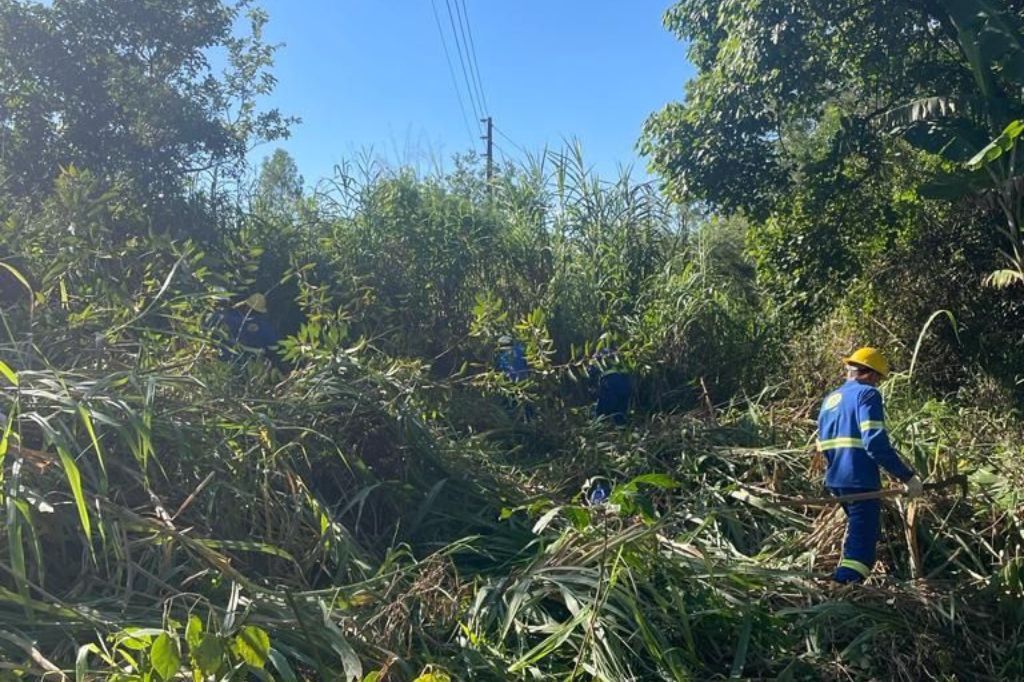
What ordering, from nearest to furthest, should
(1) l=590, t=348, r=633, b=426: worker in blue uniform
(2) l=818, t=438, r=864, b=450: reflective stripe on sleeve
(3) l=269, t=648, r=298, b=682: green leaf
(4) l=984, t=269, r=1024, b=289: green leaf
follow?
(3) l=269, t=648, r=298, b=682: green leaf, (2) l=818, t=438, r=864, b=450: reflective stripe on sleeve, (4) l=984, t=269, r=1024, b=289: green leaf, (1) l=590, t=348, r=633, b=426: worker in blue uniform

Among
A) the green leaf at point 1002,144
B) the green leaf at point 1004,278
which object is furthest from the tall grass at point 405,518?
the green leaf at point 1002,144

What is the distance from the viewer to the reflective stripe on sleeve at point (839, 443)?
13.0 feet

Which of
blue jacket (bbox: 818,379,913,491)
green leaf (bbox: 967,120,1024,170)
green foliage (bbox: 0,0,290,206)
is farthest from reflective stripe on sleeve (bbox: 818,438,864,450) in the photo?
green foliage (bbox: 0,0,290,206)

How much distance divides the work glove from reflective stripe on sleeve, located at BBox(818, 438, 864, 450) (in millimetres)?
259

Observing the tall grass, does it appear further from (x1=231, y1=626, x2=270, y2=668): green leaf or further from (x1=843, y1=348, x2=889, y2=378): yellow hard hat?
(x1=843, y1=348, x2=889, y2=378): yellow hard hat

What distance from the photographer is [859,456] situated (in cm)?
393

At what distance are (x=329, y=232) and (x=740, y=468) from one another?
4306 mm

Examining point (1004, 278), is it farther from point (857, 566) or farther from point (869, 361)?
point (857, 566)

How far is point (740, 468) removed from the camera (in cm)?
486

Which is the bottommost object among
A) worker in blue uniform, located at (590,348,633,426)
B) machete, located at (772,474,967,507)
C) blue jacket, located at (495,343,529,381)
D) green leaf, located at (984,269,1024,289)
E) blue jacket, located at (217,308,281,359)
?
machete, located at (772,474,967,507)

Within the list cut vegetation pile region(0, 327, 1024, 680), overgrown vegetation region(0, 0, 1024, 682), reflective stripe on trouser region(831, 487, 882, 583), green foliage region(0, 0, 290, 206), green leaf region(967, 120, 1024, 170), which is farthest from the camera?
green foliage region(0, 0, 290, 206)

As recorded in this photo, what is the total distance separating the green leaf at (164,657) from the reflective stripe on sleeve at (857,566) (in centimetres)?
271

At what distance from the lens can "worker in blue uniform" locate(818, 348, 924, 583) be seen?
368cm

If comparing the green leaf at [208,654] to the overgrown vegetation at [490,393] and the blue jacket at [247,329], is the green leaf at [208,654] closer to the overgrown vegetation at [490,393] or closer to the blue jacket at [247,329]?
the overgrown vegetation at [490,393]
